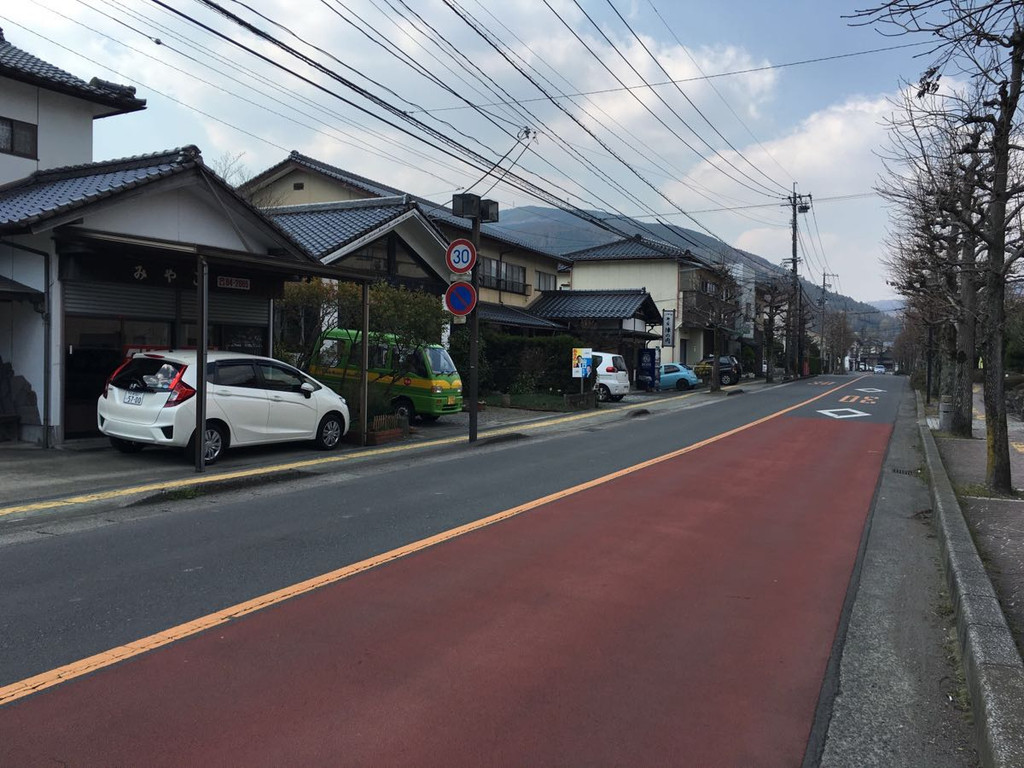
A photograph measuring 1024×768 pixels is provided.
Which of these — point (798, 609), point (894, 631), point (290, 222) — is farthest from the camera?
point (290, 222)

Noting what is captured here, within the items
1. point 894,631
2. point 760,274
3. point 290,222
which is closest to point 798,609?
point 894,631

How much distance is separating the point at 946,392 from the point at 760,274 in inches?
1822

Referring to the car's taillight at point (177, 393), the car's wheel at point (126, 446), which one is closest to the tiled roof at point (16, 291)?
the car's wheel at point (126, 446)

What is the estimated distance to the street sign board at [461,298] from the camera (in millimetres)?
14727

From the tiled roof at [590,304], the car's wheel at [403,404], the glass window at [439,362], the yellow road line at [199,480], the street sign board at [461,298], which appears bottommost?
the yellow road line at [199,480]

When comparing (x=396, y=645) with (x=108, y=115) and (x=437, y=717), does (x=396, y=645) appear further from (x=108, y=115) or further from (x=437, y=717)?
(x=108, y=115)

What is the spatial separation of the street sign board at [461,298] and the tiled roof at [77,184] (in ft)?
16.5

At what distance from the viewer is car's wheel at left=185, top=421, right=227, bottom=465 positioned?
35.6 feet

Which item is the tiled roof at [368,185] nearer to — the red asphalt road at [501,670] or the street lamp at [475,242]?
the street lamp at [475,242]

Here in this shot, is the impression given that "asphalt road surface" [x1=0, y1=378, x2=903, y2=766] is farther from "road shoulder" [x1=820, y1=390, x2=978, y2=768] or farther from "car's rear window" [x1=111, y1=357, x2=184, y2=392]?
"car's rear window" [x1=111, y1=357, x2=184, y2=392]

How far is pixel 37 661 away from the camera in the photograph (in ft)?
13.8

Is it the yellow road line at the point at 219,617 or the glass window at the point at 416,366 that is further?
the glass window at the point at 416,366

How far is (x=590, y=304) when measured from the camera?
119 ft

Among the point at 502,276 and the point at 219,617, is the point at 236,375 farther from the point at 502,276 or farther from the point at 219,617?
the point at 502,276
